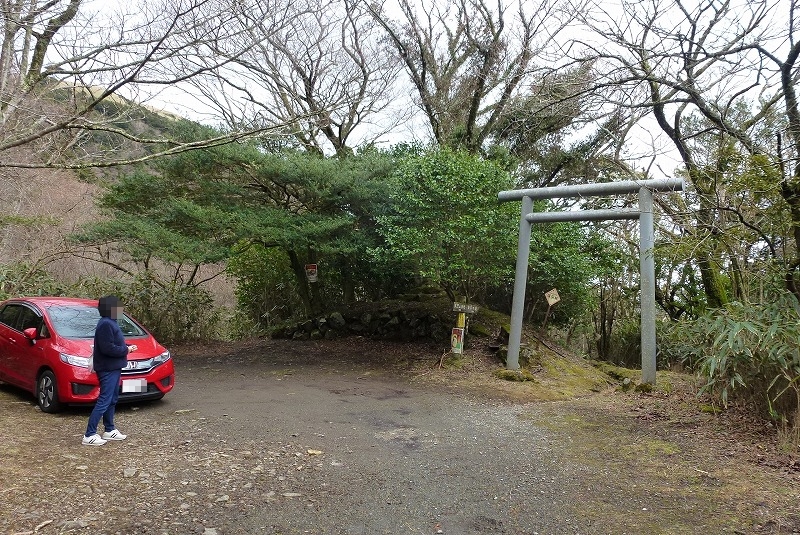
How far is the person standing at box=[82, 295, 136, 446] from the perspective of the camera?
4738 mm

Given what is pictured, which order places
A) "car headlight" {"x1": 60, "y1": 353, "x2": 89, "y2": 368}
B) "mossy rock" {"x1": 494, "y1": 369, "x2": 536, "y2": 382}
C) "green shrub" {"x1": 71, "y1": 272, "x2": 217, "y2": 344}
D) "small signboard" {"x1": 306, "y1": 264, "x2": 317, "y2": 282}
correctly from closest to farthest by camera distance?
"car headlight" {"x1": 60, "y1": 353, "x2": 89, "y2": 368}
"mossy rock" {"x1": 494, "y1": 369, "x2": 536, "y2": 382}
"green shrub" {"x1": 71, "y1": 272, "x2": 217, "y2": 344}
"small signboard" {"x1": 306, "y1": 264, "x2": 317, "y2": 282}

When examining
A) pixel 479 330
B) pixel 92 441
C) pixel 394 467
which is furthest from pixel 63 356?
pixel 479 330

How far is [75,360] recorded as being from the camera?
568 centimetres

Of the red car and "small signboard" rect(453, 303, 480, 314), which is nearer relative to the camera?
the red car

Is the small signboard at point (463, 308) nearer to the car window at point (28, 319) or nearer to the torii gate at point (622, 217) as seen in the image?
the torii gate at point (622, 217)

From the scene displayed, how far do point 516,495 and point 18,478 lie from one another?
3.65m

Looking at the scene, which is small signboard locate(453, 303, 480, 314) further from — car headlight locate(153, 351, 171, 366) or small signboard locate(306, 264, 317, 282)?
car headlight locate(153, 351, 171, 366)

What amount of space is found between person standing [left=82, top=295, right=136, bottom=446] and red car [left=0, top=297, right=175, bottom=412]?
0.98m

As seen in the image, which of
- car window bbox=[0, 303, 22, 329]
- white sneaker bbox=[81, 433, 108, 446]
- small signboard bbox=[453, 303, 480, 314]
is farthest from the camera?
small signboard bbox=[453, 303, 480, 314]

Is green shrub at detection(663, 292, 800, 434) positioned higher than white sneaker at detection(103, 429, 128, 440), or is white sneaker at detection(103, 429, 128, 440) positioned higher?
green shrub at detection(663, 292, 800, 434)

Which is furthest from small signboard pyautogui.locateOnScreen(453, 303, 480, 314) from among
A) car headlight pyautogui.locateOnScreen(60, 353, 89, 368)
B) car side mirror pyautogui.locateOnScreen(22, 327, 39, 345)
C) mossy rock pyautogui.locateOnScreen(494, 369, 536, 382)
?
car side mirror pyautogui.locateOnScreen(22, 327, 39, 345)

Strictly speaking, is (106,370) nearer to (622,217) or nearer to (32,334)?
(32,334)

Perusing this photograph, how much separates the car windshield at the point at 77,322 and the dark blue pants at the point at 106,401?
4.69 feet

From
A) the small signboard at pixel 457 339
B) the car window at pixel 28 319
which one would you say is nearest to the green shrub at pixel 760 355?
the small signboard at pixel 457 339
